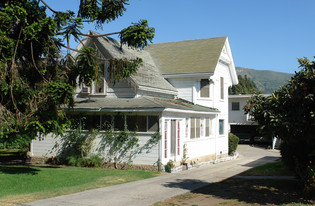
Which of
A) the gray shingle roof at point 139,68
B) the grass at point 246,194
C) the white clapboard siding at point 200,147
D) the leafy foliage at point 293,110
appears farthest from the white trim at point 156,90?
the leafy foliage at point 293,110

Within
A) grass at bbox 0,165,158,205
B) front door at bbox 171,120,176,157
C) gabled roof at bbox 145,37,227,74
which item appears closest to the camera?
grass at bbox 0,165,158,205

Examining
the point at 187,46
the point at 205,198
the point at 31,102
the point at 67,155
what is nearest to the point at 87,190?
the point at 205,198

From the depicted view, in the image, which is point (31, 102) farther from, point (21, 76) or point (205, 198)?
point (205, 198)

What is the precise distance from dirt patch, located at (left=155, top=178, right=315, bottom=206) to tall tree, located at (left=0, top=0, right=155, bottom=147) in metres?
6.43

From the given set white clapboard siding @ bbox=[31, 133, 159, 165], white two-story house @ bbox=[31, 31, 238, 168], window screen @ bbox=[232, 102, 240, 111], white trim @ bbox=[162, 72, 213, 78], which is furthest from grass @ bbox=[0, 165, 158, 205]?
window screen @ bbox=[232, 102, 240, 111]

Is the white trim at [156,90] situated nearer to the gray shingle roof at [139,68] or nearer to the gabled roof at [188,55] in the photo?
the gray shingle roof at [139,68]

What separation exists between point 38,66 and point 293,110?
11.3 metres

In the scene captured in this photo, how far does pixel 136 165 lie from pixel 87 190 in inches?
215

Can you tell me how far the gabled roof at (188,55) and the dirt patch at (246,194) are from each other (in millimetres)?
10866

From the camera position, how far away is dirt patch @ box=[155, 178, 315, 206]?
940 centimetres

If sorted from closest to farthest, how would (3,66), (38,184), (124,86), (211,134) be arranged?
(38,184) → (3,66) → (124,86) → (211,134)

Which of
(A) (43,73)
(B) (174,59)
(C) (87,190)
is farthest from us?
(B) (174,59)

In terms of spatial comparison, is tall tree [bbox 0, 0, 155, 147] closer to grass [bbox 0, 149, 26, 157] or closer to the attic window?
grass [bbox 0, 149, 26, 157]

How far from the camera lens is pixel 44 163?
18.7m
